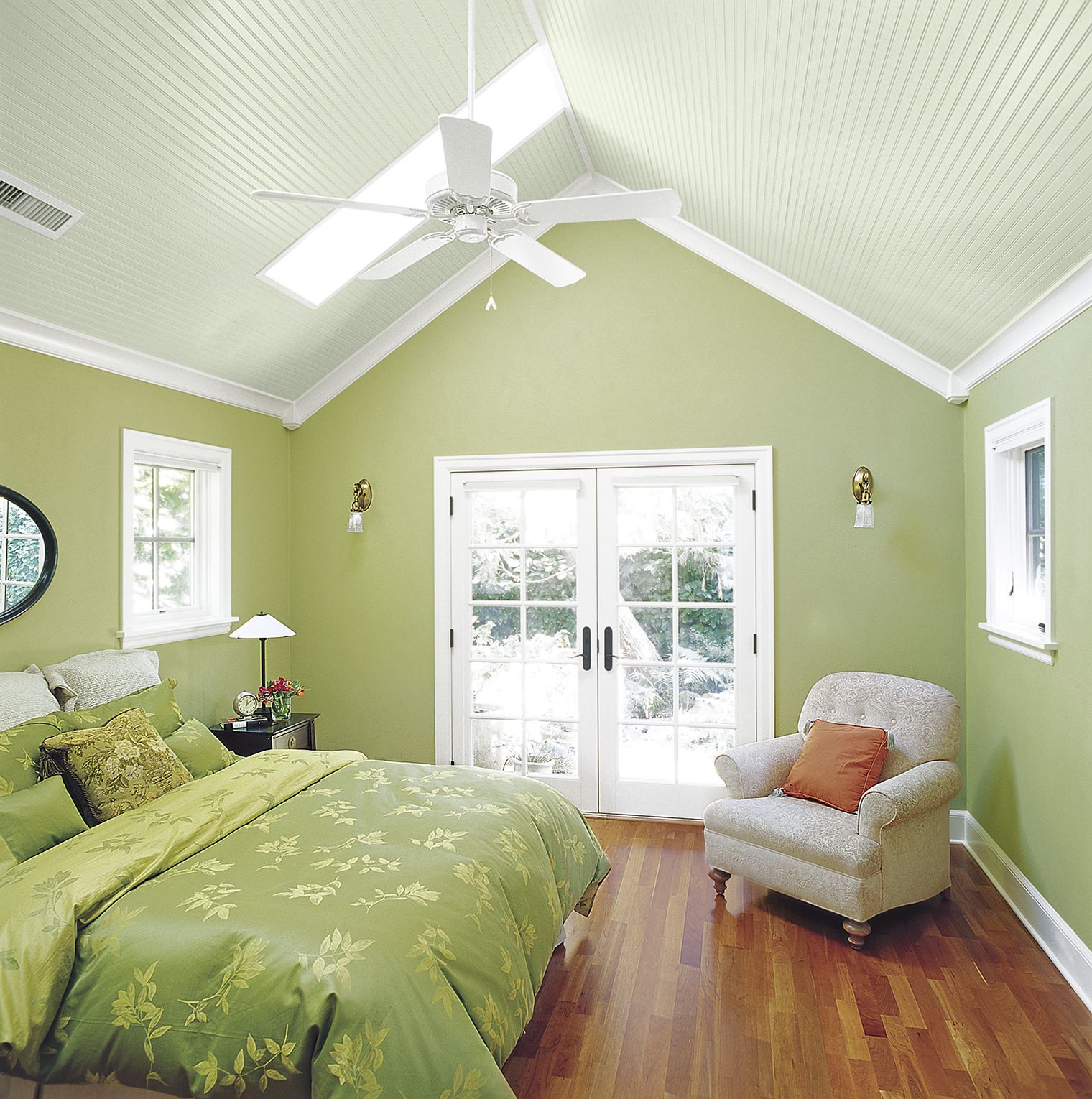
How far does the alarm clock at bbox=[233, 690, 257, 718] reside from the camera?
4.30m

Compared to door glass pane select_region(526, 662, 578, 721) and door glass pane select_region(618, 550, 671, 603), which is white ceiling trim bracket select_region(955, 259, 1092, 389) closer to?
door glass pane select_region(618, 550, 671, 603)

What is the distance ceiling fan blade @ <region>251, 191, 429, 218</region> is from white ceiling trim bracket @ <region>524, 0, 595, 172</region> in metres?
1.28

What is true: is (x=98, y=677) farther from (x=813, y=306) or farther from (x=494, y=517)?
(x=813, y=306)

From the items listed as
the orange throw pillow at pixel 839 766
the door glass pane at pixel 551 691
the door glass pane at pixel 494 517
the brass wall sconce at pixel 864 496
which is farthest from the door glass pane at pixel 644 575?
the orange throw pillow at pixel 839 766

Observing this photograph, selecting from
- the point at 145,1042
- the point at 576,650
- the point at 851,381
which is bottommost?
Result: the point at 145,1042

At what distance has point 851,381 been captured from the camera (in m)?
4.34

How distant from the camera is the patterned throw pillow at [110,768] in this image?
8.91ft

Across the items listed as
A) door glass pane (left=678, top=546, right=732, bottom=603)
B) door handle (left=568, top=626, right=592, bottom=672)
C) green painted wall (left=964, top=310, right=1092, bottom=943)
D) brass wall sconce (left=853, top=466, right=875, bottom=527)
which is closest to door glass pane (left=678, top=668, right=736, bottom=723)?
door glass pane (left=678, top=546, right=732, bottom=603)

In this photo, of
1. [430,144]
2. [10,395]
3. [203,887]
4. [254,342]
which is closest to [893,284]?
[430,144]

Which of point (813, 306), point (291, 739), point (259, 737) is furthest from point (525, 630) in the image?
point (813, 306)

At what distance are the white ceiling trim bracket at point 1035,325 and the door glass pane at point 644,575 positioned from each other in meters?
1.78

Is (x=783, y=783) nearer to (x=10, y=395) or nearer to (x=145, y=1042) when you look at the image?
(x=145, y=1042)

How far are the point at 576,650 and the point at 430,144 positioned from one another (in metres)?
2.72

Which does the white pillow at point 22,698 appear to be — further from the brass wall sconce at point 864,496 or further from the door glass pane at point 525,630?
the brass wall sconce at point 864,496
